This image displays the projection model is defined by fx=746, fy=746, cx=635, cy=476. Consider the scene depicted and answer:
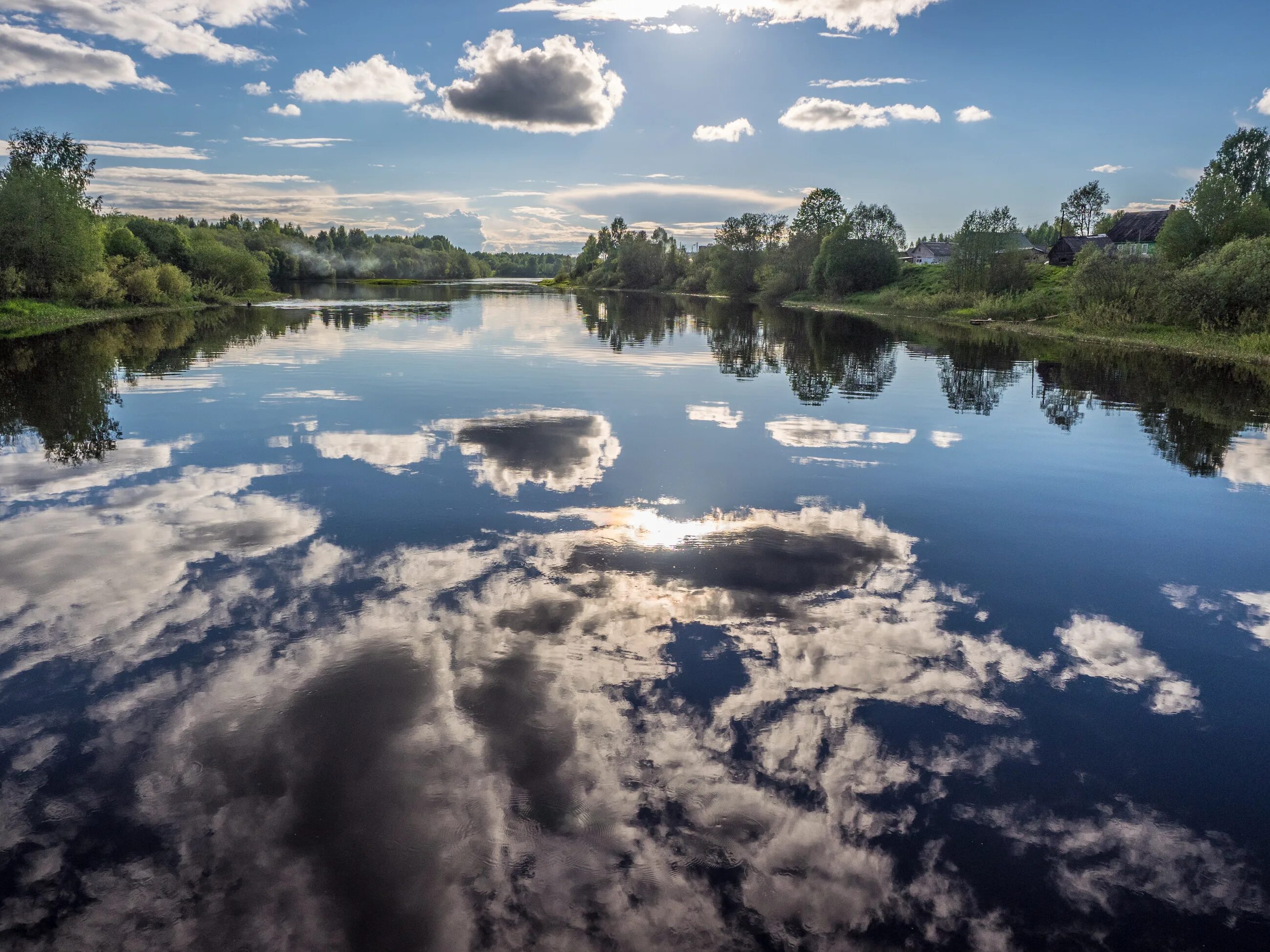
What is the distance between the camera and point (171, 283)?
78312 millimetres

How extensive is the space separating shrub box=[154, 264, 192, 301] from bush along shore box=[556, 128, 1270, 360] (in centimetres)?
7715

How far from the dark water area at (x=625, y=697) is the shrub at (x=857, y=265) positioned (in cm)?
9375

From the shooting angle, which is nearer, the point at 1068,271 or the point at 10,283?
the point at 10,283

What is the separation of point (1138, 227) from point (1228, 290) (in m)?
70.2

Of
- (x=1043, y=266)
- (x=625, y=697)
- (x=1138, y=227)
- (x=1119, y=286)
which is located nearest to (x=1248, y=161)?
(x=1138, y=227)

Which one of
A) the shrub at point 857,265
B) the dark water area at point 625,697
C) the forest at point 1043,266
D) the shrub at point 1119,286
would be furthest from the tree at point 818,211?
the dark water area at point 625,697

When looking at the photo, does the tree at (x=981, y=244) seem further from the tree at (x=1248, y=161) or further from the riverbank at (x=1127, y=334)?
the tree at (x=1248, y=161)

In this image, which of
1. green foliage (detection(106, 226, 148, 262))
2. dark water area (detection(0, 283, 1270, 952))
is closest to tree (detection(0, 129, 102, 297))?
green foliage (detection(106, 226, 148, 262))

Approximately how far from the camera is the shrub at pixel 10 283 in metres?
53.5

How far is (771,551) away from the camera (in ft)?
41.1

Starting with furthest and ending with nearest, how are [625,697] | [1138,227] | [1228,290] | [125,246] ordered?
[1138,227] → [125,246] → [1228,290] → [625,697]

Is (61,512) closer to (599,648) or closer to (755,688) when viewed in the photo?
(599,648)

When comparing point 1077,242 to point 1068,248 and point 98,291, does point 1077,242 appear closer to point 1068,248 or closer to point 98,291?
point 1068,248

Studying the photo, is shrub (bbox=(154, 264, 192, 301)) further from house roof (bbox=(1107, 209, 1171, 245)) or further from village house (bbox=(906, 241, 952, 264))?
village house (bbox=(906, 241, 952, 264))
